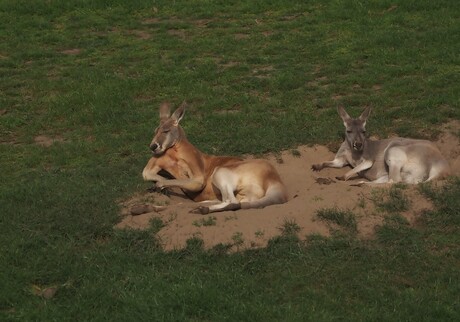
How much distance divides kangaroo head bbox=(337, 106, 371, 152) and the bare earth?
126cm

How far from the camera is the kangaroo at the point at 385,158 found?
32.9 feet

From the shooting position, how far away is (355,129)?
443 inches

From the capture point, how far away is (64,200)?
939 centimetres

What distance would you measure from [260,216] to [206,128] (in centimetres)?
407

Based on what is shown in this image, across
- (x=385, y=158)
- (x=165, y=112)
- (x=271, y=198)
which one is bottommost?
(x=385, y=158)

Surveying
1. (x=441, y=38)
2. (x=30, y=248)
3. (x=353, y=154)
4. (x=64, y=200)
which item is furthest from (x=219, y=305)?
(x=441, y=38)

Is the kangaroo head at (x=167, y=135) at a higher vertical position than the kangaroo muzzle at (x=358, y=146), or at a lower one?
higher

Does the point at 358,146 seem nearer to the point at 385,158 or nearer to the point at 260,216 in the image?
the point at 385,158

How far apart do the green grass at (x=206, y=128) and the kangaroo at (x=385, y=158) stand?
0.59 metres

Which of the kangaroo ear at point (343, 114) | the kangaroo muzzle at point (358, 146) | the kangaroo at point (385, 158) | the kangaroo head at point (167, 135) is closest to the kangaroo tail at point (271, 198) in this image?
the kangaroo at point (385, 158)

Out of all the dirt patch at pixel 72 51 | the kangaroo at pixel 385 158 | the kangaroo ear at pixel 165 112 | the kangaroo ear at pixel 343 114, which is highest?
the kangaroo ear at pixel 165 112

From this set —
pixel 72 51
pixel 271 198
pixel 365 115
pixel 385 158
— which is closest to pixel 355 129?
pixel 365 115

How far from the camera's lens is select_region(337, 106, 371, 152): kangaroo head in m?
11.0

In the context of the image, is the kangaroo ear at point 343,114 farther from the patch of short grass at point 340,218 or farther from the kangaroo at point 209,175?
the patch of short grass at point 340,218
